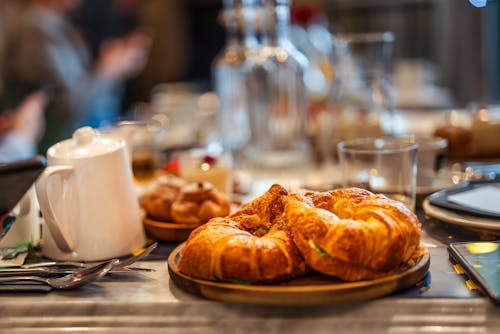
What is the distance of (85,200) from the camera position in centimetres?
113

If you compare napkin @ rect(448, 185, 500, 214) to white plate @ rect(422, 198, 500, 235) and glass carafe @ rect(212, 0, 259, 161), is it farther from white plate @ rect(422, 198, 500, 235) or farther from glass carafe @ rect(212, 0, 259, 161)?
glass carafe @ rect(212, 0, 259, 161)

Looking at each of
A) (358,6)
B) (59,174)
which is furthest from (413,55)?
(59,174)

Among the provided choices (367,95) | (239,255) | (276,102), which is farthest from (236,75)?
(239,255)

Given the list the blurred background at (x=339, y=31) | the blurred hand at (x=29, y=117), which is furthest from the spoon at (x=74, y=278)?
the blurred background at (x=339, y=31)

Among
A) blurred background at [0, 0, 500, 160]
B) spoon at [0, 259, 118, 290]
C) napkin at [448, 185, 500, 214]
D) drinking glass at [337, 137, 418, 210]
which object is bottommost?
spoon at [0, 259, 118, 290]

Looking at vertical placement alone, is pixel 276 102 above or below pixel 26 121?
above

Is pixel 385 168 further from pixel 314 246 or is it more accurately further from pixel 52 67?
pixel 52 67

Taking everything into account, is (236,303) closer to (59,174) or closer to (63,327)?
(63,327)

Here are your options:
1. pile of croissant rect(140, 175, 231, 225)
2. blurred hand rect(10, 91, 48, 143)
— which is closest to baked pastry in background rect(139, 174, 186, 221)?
pile of croissant rect(140, 175, 231, 225)

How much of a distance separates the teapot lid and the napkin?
0.57 metres

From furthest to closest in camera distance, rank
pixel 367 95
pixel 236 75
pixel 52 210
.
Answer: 1. pixel 236 75
2. pixel 367 95
3. pixel 52 210

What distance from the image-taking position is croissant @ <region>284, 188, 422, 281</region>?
87cm

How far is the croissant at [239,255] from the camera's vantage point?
89cm

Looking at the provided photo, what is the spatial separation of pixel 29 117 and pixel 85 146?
2607 mm
